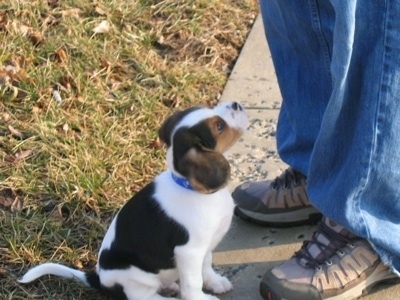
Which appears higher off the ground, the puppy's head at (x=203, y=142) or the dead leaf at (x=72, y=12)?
A: the puppy's head at (x=203, y=142)

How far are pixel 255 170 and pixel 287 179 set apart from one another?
423mm

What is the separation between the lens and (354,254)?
11.0 ft

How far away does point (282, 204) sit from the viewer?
386 centimetres

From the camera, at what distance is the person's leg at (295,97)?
131 inches

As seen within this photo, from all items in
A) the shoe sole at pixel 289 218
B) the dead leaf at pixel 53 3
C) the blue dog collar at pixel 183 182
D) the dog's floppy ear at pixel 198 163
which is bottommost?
the dead leaf at pixel 53 3

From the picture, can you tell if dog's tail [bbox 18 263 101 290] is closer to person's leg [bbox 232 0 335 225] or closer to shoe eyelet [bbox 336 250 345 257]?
person's leg [bbox 232 0 335 225]

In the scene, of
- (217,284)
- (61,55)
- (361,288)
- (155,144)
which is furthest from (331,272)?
(61,55)

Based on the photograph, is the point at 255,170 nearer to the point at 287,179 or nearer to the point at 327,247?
the point at 287,179

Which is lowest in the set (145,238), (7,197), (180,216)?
(7,197)

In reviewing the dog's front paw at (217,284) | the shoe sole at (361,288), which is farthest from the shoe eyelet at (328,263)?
the dog's front paw at (217,284)

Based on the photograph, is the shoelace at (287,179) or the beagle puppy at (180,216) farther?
the shoelace at (287,179)

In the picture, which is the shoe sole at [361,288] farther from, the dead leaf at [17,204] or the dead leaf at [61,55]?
the dead leaf at [61,55]

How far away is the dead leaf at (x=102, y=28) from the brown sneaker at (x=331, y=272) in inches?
102

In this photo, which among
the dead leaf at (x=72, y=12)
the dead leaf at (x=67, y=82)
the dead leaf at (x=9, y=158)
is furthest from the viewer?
the dead leaf at (x=72, y=12)
